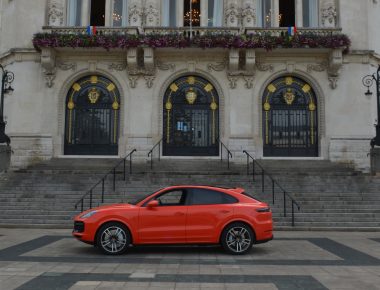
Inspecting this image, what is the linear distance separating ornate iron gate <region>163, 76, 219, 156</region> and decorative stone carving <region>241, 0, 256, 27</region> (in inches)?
148

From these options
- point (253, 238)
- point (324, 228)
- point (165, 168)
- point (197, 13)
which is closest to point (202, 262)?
point (253, 238)

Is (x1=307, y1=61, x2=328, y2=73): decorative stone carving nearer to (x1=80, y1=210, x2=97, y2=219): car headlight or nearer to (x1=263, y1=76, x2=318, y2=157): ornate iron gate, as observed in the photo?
(x1=263, y1=76, x2=318, y2=157): ornate iron gate

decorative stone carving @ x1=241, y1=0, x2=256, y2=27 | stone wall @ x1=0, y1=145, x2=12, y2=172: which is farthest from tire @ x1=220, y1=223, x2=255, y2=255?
decorative stone carving @ x1=241, y1=0, x2=256, y2=27

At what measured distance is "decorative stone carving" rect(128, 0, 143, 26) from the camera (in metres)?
23.1

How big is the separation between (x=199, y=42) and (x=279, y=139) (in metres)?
6.61

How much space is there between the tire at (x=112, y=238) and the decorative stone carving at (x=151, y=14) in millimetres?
15668

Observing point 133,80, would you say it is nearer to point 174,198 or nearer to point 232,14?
point 232,14

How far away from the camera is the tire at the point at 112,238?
978 cm

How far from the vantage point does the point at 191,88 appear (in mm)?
23719

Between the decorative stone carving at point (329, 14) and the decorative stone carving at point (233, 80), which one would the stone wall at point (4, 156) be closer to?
the decorative stone carving at point (233, 80)

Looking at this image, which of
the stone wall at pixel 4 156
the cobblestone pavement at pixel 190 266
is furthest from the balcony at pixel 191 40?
the cobblestone pavement at pixel 190 266

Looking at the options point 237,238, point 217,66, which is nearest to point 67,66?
point 217,66

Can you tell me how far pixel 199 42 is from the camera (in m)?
21.9

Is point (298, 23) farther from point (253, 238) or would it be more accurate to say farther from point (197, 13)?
point (253, 238)
